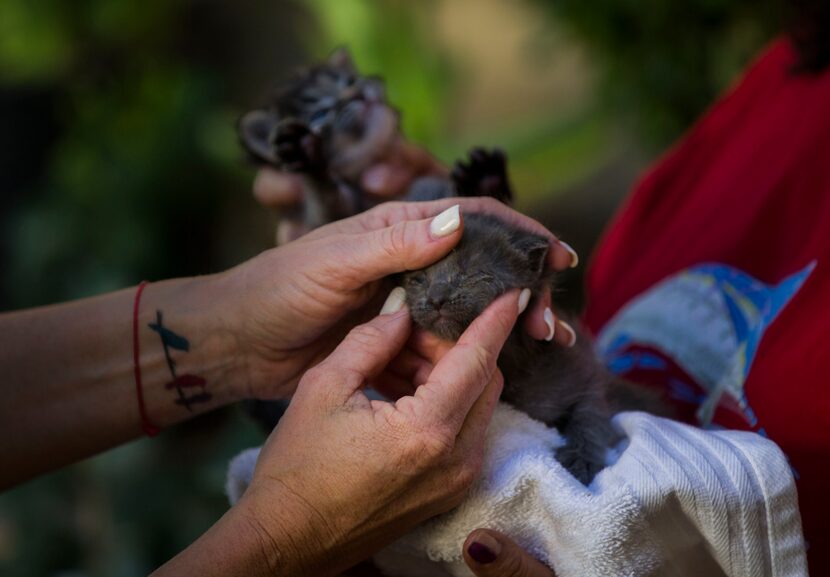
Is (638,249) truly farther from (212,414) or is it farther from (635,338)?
(212,414)

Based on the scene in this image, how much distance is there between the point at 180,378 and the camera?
149 centimetres

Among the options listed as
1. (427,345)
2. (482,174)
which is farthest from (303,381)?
(482,174)

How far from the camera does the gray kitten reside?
135cm

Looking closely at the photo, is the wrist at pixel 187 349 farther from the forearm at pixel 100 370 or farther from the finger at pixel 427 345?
the finger at pixel 427 345

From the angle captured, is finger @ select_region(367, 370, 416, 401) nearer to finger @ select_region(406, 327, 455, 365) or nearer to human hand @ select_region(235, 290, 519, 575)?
finger @ select_region(406, 327, 455, 365)

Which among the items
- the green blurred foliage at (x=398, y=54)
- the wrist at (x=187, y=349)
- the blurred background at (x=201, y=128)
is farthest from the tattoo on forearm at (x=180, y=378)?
the green blurred foliage at (x=398, y=54)

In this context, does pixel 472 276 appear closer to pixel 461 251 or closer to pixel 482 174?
pixel 461 251

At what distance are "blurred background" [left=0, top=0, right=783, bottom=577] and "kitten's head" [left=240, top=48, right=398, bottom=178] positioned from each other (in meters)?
1.04

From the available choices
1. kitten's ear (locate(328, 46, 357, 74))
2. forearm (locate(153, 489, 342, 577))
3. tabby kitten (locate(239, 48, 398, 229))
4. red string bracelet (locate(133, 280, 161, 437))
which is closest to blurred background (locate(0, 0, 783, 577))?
kitten's ear (locate(328, 46, 357, 74))

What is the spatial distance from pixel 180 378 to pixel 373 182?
26.4 inches

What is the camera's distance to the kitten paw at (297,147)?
6.35 feet

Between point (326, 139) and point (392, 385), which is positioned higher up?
point (326, 139)

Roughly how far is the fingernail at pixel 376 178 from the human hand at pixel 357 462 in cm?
82

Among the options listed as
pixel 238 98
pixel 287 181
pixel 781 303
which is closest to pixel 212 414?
pixel 238 98
